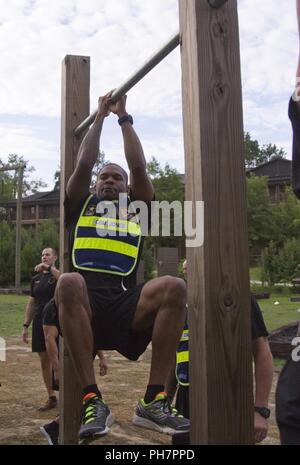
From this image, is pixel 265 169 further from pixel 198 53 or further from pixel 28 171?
pixel 198 53

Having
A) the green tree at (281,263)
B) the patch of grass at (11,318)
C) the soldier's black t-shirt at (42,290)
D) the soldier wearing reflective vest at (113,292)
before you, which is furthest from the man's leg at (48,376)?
the green tree at (281,263)

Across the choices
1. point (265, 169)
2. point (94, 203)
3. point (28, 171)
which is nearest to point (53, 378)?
point (94, 203)

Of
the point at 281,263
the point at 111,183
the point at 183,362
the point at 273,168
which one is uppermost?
the point at 273,168

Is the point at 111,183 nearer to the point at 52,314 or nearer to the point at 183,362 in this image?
the point at 52,314

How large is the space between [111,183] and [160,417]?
128 centimetres

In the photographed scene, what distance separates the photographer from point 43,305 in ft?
20.2

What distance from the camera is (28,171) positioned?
56250 mm

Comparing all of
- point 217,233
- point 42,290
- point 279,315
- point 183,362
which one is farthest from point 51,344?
point 279,315

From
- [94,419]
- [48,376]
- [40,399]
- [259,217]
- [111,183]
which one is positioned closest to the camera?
[94,419]

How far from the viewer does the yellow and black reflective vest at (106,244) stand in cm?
273

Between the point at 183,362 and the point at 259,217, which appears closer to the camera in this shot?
the point at 183,362

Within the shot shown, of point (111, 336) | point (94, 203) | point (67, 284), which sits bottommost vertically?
point (111, 336)

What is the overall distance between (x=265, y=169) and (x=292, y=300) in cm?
3605

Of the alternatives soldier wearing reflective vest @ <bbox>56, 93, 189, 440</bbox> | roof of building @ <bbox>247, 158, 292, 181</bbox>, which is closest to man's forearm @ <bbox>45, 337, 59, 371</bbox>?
soldier wearing reflective vest @ <bbox>56, 93, 189, 440</bbox>
